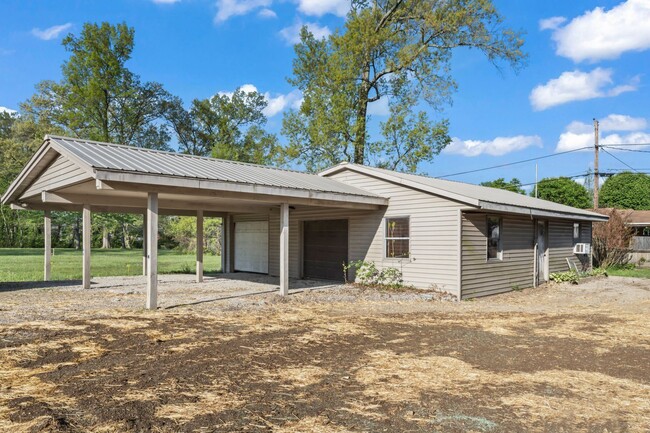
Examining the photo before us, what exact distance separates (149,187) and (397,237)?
→ 23.7 ft

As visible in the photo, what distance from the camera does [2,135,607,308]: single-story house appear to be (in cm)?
873

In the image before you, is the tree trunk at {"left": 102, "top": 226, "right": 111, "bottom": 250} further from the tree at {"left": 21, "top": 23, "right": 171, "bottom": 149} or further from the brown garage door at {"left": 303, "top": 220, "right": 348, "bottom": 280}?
the brown garage door at {"left": 303, "top": 220, "right": 348, "bottom": 280}

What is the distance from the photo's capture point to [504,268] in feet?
41.8

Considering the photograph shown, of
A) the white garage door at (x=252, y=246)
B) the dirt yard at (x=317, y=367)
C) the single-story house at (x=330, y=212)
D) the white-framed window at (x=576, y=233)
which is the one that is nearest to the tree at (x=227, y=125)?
the white garage door at (x=252, y=246)

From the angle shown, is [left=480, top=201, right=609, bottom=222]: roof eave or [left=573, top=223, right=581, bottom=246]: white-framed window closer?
[left=480, top=201, right=609, bottom=222]: roof eave

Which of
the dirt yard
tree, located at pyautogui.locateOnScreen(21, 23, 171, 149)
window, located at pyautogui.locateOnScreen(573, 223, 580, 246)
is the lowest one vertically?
the dirt yard

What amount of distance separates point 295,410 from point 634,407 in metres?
3.05

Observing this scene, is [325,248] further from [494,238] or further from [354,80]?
[354,80]

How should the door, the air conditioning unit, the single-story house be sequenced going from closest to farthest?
1. the single-story house
2. the door
3. the air conditioning unit

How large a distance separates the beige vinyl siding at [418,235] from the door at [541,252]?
16.5 feet

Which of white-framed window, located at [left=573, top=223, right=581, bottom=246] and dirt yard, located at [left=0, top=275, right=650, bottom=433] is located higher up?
white-framed window, located at [left=573, top=223, right=581, bottom=246]

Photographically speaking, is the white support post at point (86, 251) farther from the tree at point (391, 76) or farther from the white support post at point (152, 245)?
the tree at point (391, 76)

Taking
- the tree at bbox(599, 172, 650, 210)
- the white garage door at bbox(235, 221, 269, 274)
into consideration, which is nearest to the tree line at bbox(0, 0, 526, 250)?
the white garage door at bbox(235, 221, 269, 274)

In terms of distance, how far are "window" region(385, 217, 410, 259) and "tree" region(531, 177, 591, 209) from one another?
124ft
